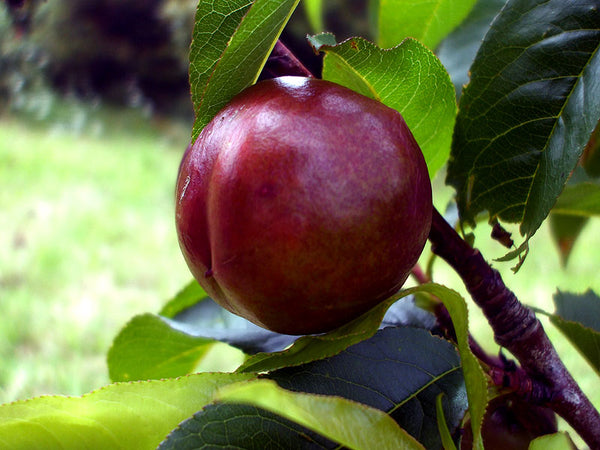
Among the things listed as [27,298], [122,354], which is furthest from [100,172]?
[122,354]

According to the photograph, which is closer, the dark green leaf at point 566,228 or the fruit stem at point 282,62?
the fruit stem at point 282,62

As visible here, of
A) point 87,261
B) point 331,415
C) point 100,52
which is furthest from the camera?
point 100,52

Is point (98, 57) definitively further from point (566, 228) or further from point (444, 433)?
point (444, 433)

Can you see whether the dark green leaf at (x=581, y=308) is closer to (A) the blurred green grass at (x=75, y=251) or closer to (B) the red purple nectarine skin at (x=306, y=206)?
(B) the red purple nectarine skin at (x=306, y=206)

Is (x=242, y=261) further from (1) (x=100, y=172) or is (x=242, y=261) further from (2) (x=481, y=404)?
(1) (x=100, y=172)

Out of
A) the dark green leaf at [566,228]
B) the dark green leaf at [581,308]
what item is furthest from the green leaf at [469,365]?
the dark green leaf at [566,228]

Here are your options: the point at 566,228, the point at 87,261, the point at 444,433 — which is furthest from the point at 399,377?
the point at 87,261
